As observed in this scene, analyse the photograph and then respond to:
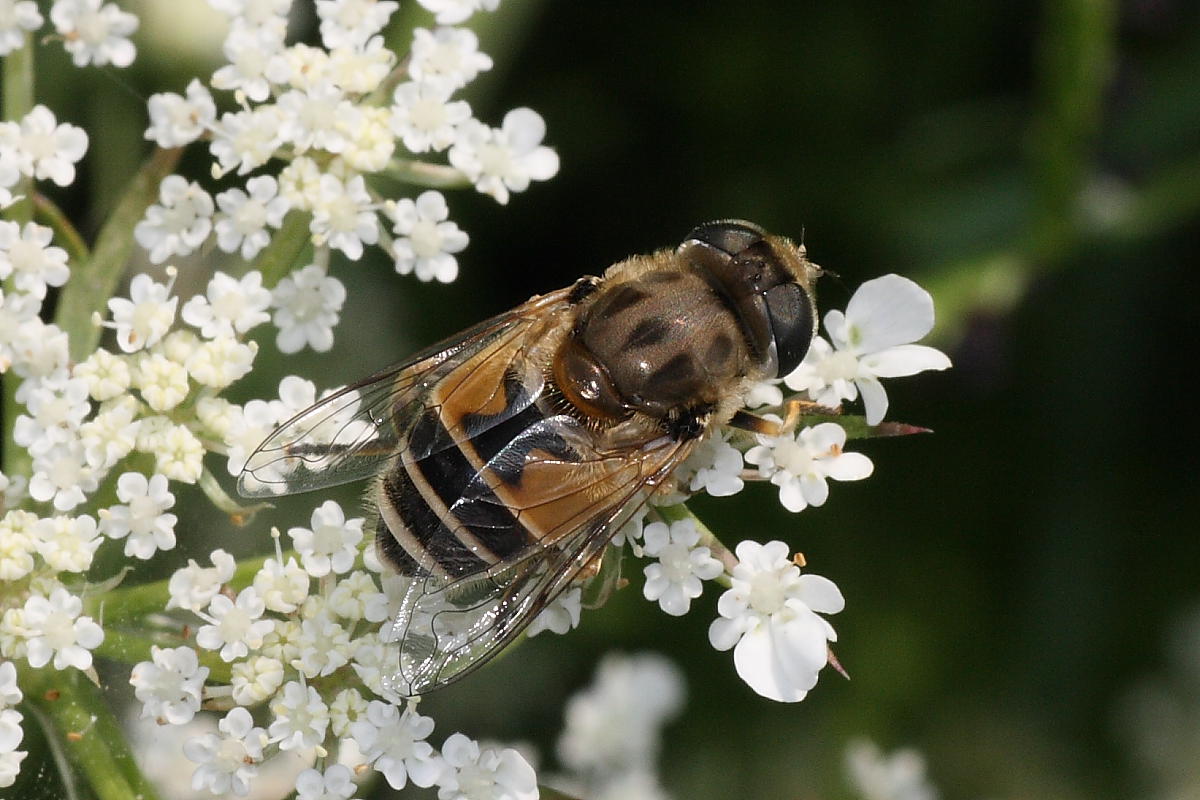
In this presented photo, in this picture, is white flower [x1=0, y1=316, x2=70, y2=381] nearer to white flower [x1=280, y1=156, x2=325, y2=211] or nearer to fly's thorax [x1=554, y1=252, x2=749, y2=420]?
white flower [x1=280, y1=156, x2=325, y2=211]

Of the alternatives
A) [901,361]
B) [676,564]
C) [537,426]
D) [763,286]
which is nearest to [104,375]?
[537,426]

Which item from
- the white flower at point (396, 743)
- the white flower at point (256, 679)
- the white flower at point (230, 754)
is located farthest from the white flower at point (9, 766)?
the white flower at point (396, 743)

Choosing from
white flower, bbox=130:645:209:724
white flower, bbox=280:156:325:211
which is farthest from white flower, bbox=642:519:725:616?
white flower, bbox=280:156:325:211

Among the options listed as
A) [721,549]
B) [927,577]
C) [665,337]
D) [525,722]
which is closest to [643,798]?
[525,722]

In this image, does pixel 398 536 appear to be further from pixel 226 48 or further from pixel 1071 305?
pixel 1071 305

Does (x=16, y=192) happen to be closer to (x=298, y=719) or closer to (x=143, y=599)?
(x=143, y=599)
